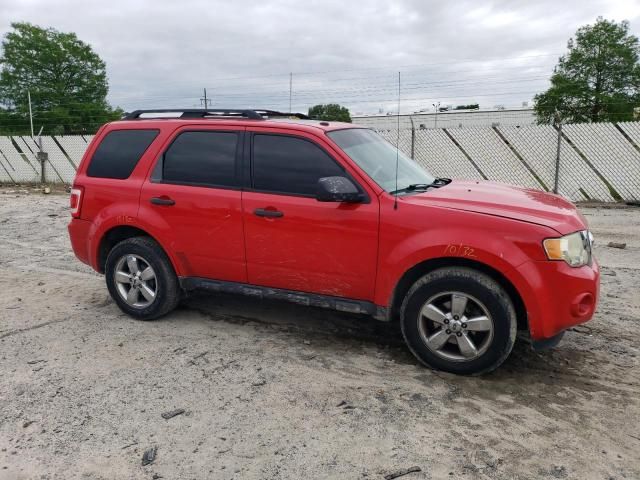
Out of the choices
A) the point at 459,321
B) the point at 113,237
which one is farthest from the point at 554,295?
the point at 113,237

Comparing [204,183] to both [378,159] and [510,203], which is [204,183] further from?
[510,203]

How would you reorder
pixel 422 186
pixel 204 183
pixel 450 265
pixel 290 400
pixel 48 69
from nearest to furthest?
pixel 290 400 < pixel 450 265 < pixel 422 186 < pixel 204 183 < pixel 48 69

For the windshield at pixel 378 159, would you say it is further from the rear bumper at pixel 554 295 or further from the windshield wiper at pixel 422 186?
the rear bumper at pixel 554 295

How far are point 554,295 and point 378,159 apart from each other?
5.83 feet

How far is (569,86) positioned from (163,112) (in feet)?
127

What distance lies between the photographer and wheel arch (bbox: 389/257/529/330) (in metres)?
3.63

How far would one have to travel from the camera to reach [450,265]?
3.75m

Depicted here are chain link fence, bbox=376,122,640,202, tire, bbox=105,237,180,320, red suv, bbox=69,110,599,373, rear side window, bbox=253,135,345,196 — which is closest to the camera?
red suv, bbox=69,110,599,373

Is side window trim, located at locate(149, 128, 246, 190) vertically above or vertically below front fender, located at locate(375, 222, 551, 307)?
above

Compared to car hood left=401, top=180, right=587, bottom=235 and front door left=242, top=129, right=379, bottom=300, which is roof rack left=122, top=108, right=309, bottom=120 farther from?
car hood left=401, top=180, right=587, bottom=235

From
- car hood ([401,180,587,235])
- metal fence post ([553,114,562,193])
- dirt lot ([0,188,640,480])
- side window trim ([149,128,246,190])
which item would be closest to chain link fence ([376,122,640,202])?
metal fence post ([553,114,562,193])

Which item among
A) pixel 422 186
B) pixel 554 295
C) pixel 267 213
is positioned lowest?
pixel 554 295

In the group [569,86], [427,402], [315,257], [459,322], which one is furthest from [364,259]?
[569,86]

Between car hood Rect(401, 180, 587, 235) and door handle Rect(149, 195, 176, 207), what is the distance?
2073mm
